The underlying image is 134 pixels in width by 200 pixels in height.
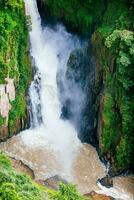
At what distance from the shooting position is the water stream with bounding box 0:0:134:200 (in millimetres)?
24984

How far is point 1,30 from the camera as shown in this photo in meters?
24.7

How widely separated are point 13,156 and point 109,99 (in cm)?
524

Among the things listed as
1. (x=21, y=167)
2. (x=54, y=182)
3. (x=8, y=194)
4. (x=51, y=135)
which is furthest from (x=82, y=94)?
(x=8, y=194)

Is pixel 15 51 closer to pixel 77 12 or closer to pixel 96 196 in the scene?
pixel 77 12

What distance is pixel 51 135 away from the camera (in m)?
27.0

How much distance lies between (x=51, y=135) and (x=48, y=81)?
9.14 ft

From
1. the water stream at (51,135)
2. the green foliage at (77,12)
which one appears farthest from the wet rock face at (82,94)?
the green foliage at (77,12)

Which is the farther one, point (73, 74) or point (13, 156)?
point (73, 74)

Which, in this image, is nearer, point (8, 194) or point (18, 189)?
point (8, 194)

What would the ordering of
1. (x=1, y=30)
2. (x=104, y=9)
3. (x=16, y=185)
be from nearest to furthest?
(x=16, y=185) → (x=1, y=30) → (x=104, y=9)

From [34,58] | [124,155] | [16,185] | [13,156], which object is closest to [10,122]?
[13,156]

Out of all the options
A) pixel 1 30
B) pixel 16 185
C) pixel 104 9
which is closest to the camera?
pixel 16 185

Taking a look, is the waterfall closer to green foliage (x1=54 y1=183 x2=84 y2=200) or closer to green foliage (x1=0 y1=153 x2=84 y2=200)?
green foliage (x1=0 y1=153 x2=84 y2=200)

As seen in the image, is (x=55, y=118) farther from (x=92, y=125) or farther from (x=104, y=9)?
(x=104, y=9)
